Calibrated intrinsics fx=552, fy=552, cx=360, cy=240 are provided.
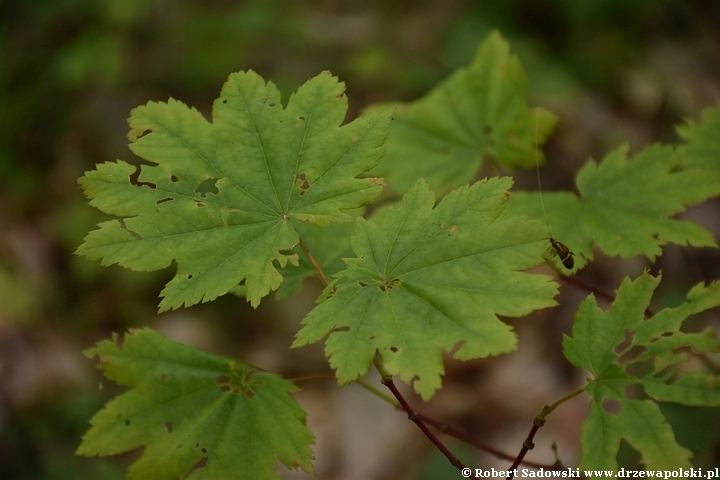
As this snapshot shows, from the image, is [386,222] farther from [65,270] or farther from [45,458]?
[65,270]

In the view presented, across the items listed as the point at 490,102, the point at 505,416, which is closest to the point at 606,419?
the point at 490,102

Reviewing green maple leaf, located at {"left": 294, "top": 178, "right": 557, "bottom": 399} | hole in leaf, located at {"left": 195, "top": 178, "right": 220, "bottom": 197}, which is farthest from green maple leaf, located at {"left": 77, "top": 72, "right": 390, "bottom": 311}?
green maple leaf, located at {"left": 294, "top": 178, "right": 557, "bottom": 399}

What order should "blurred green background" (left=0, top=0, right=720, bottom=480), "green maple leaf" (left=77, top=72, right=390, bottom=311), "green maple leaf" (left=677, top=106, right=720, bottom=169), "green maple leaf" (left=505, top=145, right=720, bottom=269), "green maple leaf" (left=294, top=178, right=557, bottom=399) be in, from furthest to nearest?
"blurred green background" (left=0, top=0, right=720, bottom=480) → "green maple leaf" (left=677, top=106, right=720, bottom=169) → "green maple leaf" (left=505, top=145, right=720, bottom=269) → "green maple leaf" (left=77, top=72, right=390, bottom=311) → "green maple leaf" (left=294, top=178, right=557, bottom=399)

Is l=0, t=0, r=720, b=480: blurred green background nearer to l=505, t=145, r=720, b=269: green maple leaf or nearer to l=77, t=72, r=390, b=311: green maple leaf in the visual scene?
l=505, t=145, r=720, b=269: green maple leaf

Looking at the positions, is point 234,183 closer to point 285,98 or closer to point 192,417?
point 192,417

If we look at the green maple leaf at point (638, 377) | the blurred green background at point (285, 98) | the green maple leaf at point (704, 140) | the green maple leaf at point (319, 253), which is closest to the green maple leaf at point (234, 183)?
the green maple leaf at point (319, 253)

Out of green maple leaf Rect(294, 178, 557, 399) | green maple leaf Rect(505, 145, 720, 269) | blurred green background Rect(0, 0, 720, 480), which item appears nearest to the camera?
green maple leaf Rect(294, 178, 557, 399)

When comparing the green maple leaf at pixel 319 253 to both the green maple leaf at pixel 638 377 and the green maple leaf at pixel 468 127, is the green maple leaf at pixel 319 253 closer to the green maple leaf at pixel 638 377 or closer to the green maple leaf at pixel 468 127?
the green maple leaf at pixel 468 127
